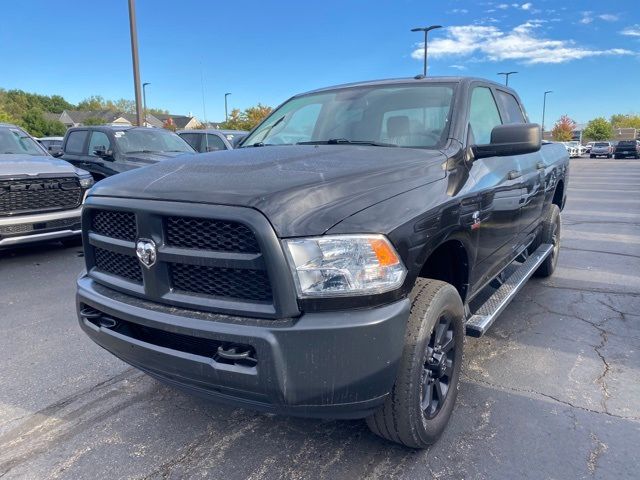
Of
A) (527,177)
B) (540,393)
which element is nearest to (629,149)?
(527,177)

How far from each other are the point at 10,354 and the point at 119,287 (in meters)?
1.91

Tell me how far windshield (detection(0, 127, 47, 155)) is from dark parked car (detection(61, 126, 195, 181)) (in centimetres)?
112

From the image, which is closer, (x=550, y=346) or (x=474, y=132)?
(x=474, y=132)

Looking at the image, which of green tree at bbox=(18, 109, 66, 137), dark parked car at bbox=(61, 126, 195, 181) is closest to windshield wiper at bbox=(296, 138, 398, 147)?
dark parked car at bbox=(61, 126, 195, 181)

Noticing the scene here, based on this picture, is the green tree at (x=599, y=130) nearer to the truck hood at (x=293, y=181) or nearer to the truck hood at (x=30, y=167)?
the truck hood at (x=30, y=167)

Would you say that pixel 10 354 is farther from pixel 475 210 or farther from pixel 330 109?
pixel 475 210

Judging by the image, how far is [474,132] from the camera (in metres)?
3.19

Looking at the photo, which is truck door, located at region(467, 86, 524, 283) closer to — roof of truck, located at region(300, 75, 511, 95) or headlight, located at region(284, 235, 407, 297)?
roof of truck, located at region(300, 75, 511, 95)

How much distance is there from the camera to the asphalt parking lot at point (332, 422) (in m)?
2.34

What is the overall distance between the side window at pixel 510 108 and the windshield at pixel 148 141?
21.7ft

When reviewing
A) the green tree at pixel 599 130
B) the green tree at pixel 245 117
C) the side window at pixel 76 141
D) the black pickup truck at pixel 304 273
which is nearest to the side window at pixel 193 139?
the side window at pixel 76 141

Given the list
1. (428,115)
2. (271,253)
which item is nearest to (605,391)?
(428,115)

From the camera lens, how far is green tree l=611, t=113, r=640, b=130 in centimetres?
10503

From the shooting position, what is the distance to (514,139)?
2801mm
